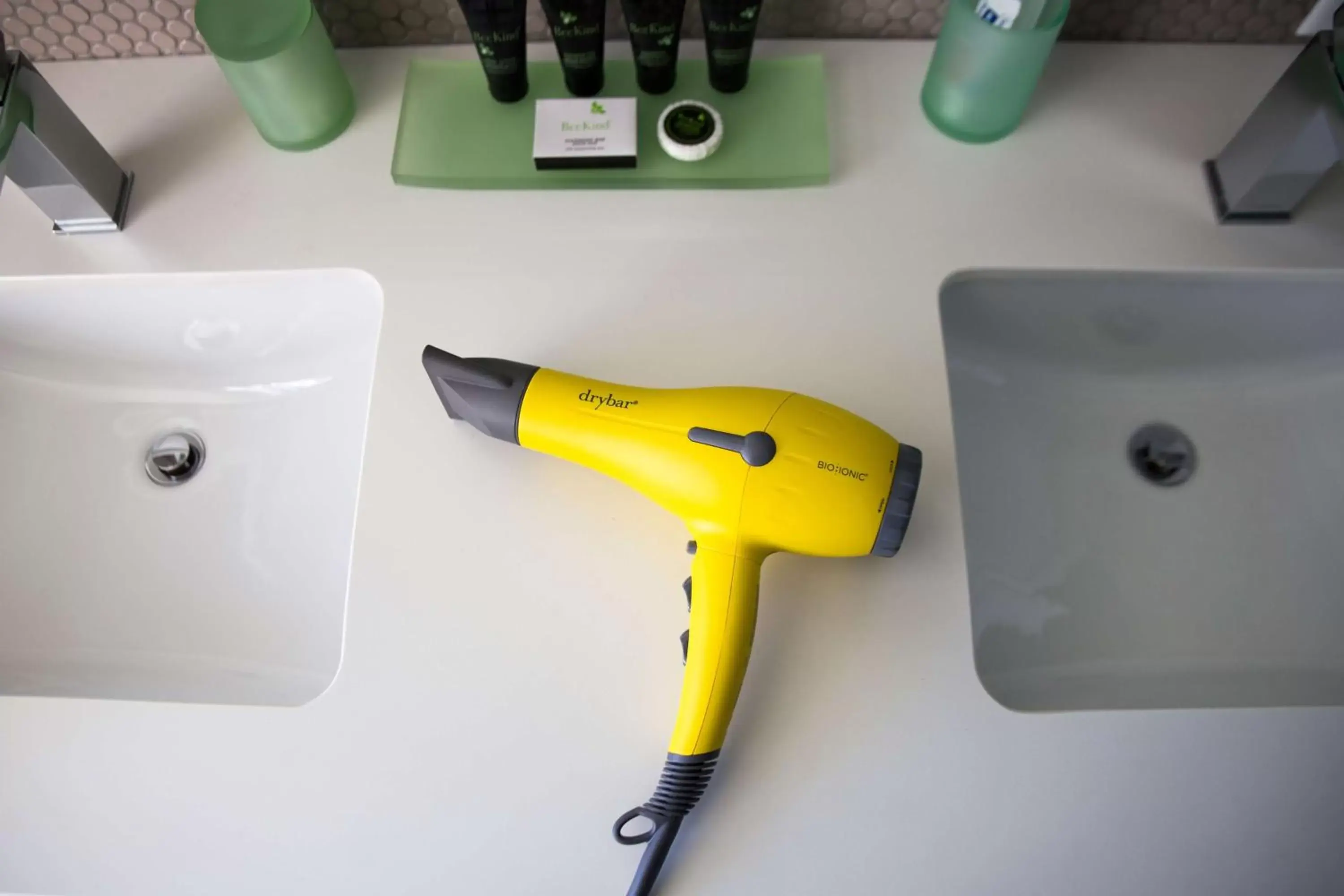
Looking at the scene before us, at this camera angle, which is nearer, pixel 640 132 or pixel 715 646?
pixel 715 646

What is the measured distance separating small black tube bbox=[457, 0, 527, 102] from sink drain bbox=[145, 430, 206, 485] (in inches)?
15.4

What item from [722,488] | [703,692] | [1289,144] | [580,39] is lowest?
[703,692]

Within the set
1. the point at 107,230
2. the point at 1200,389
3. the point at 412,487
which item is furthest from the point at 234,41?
the point at 1200,389

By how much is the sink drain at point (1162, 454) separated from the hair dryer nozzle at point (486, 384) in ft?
1.67

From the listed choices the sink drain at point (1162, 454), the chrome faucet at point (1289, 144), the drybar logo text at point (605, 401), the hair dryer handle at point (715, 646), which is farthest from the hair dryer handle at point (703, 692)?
the chrome faucet at point (1289, 144)

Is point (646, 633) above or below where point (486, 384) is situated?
below

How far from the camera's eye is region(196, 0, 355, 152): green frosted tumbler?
0.63 m

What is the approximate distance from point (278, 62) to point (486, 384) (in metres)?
0.30

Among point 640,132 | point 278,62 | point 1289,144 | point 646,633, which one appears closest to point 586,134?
point 640,132

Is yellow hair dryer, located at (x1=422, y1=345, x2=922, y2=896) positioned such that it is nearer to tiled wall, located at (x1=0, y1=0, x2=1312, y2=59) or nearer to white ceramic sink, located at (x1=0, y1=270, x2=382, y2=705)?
white ceramic sink, located at (x1=0, y1=270, x2=382, y2=705)

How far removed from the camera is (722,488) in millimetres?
538

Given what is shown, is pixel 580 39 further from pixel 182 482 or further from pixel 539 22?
pixel 182 482

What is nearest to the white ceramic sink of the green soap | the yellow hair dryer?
the green soap

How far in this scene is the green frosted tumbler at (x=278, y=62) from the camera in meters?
0.63
